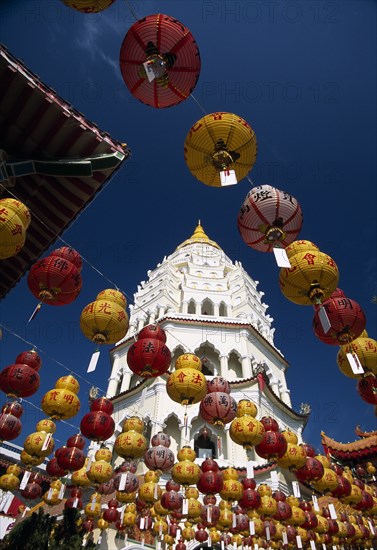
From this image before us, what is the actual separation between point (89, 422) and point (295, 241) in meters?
6.13

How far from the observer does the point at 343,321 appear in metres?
6.20

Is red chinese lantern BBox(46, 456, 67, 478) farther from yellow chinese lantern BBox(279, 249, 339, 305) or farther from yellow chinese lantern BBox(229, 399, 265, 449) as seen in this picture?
yellow chinese lantern BBox(279, 249, 339, 305)

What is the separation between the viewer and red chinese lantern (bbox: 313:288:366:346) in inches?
244

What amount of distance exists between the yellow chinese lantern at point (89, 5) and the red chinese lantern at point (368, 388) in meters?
7.48

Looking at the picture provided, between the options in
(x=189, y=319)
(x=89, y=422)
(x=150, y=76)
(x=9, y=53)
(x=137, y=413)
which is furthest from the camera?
(x=189, y=319)

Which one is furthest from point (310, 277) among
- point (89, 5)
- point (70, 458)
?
point (70, 458)

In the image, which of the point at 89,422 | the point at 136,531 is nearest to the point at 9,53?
the point at 89,422

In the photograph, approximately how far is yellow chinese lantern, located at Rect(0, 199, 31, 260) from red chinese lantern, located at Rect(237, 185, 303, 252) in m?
3.29

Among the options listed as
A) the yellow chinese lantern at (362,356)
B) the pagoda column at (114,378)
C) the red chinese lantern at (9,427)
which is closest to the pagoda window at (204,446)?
the pagoda column at (114,378)

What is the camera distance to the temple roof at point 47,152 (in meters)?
5.28

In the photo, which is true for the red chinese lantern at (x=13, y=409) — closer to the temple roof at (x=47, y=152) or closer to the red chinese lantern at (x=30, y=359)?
the red chinese lantern at (x=30, y=359)

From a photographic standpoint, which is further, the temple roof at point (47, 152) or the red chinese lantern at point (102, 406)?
the red chinese lantern at point (102, 406)

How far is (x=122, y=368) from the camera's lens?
2083 centimetres

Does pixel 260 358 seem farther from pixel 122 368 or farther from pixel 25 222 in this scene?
pixel 25 222
